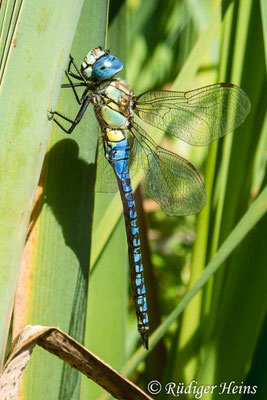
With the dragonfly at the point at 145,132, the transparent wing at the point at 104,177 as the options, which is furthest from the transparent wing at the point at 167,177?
the transparent wing at the point at 104,177

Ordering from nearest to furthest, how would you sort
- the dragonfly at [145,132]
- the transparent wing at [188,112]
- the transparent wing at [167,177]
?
the dragonfly at [145,132] → the transparent wing at [188,112] → the transparent wing at [167,177]

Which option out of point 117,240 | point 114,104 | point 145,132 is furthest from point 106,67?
point 117,240

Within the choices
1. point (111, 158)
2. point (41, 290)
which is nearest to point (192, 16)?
point (111, 158)

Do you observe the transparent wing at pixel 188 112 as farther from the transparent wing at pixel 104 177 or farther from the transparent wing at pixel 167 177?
the transparent wing at pixel 104 177

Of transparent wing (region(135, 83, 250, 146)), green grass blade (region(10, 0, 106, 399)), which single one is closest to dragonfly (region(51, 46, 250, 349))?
transparent wing (region(135, 83, 250, 146))

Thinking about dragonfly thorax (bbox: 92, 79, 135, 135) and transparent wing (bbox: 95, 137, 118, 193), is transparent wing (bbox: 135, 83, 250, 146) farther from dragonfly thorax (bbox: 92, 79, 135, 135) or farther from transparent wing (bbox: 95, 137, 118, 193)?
transparent wing (bbox: 95, 137, 118, 193)

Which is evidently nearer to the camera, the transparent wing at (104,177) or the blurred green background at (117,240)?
the blurred green background at (117,240)

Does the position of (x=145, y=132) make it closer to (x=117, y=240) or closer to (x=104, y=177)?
(x=104, y=177)
